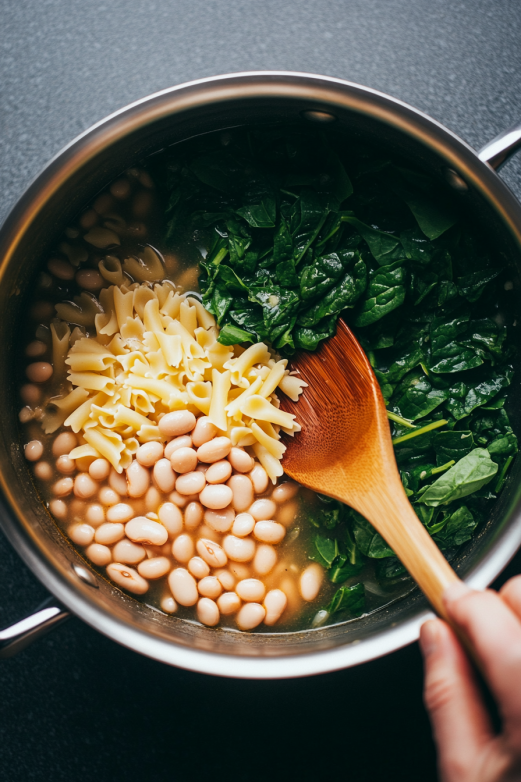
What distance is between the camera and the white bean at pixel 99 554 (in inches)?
68.0

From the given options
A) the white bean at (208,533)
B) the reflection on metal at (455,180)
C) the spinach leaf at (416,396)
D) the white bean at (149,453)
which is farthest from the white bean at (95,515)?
the reflection on metal at (455,180)

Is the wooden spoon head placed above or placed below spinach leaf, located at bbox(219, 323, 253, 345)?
below

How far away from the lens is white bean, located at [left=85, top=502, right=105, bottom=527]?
1.76 metres

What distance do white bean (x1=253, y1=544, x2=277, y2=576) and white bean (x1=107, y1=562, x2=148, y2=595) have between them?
1.17 feet

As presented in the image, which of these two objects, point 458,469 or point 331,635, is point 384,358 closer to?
point 458,469

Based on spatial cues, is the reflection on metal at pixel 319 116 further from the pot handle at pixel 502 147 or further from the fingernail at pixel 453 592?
the fingernail at pixel 453 592

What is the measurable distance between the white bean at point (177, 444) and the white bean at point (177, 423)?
0.02 meters

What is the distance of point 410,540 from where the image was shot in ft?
4.58

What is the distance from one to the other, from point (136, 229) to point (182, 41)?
2.25 ft

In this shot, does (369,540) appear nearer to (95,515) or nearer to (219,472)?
(219,472)

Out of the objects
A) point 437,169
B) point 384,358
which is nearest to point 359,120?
point 437,169

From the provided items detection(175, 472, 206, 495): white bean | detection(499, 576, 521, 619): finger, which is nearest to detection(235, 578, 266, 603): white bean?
detection(175, 472, 206, 495): white bean

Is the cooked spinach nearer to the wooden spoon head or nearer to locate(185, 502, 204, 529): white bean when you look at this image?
the wooden spoon head

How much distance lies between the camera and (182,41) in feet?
6.10
